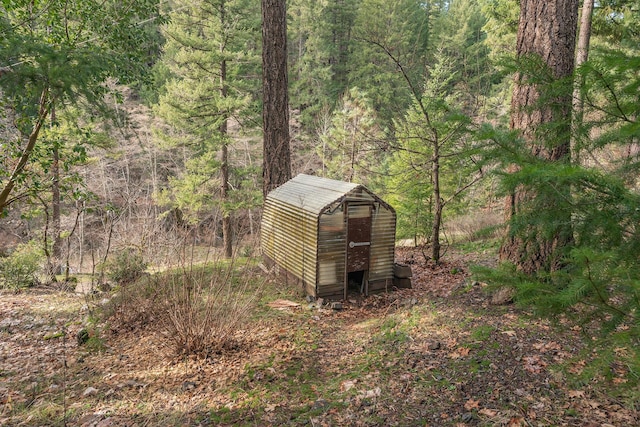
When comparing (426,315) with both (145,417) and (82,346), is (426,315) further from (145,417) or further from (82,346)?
(82,346)

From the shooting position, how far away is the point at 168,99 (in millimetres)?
12719

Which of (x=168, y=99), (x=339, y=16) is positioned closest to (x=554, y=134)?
(x=168, y=99)

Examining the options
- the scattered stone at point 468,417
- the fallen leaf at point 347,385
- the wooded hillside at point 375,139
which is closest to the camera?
the wooded hillside at point 375,139

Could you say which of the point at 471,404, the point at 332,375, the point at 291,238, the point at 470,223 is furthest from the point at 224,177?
the point at 471,404

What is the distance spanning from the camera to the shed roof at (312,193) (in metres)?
6.06

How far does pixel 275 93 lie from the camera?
8258mm

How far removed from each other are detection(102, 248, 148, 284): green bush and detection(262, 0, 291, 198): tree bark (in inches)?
119

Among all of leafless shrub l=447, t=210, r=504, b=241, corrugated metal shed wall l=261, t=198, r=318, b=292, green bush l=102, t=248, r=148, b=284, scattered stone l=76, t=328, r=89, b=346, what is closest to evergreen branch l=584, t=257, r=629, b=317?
corrugated metal shed wall l=261, t=198, r=318, b=292

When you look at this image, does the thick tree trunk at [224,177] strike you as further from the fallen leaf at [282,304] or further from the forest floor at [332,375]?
the forest floor at [332,375]

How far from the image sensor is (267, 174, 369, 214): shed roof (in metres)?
6.06

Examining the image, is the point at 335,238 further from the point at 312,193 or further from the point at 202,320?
the point at 202,320

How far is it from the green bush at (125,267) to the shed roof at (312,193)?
302 cm

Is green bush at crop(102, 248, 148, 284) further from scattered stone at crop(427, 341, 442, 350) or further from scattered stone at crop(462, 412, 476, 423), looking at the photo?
scattered stone at crop(462, 412, 476, 423)

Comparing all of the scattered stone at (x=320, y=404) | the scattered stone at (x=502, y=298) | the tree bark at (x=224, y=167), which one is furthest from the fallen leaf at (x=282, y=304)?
the tree bark at (x=224, y=167)
